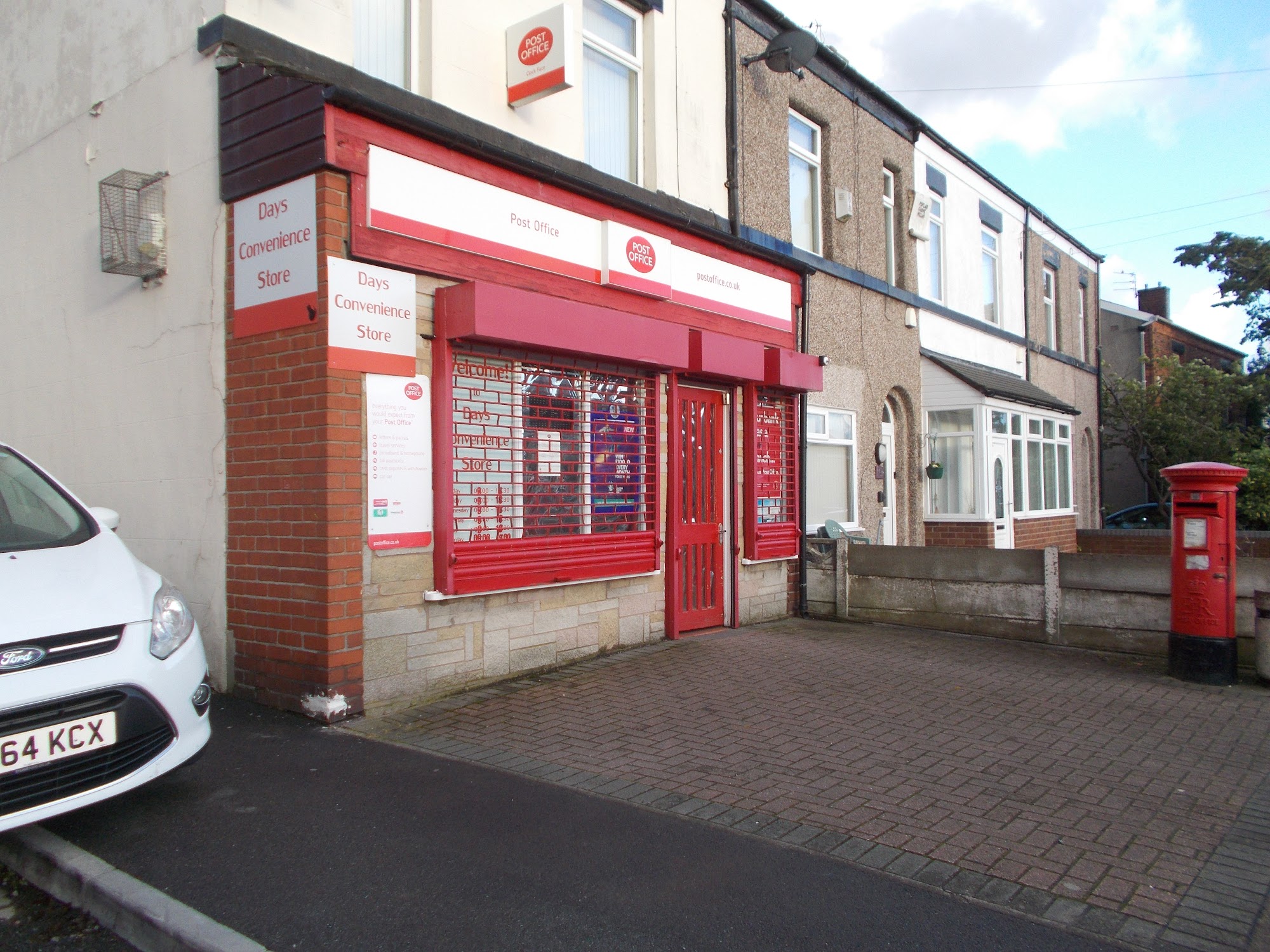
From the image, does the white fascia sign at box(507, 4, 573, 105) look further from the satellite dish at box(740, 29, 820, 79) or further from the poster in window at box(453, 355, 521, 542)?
the satellite dish at box(740, 29, 820, 79)

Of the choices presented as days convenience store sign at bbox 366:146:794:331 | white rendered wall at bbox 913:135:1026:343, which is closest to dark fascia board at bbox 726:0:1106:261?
white rendered wall at bbox 913:135:1026:343

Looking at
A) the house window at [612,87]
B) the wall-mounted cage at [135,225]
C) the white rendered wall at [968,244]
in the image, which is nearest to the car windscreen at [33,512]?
the wall-mounted cage at [135,225]

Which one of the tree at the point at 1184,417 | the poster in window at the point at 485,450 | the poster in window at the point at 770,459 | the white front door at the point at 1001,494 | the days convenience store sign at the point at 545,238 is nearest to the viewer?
the days convenience store sign at the point at 545,238

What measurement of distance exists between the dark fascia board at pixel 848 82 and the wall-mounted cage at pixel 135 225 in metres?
6.55

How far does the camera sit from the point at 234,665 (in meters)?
6.12

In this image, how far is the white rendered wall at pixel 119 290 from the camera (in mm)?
6242

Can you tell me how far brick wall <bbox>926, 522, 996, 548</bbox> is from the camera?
14188 millimetres

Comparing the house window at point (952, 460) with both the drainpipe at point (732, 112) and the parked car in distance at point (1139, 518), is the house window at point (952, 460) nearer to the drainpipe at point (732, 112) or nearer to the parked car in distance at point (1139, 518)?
the drainpipe at point (732, 112)

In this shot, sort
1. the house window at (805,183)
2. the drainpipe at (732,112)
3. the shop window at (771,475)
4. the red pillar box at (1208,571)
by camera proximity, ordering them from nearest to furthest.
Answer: the red pillar box at (1208,571) < the shop window at (771,475) < the drainpipe at (732,112) < the house window at (805,183)

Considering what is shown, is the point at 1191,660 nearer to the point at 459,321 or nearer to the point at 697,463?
the point at 697,463

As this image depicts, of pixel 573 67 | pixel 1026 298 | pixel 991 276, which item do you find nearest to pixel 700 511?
pixel 573 67

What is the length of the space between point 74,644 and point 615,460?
15.5 feet

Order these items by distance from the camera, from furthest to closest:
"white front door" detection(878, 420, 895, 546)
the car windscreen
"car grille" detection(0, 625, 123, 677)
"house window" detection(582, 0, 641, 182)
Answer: "white front door" detection(878, 420, 895, 546), "house window" detection(582, 0, 641, 182), the car windscreen, "car grille" detection(0, 625, 123, 677)

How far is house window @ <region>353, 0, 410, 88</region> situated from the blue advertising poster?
2897mm
